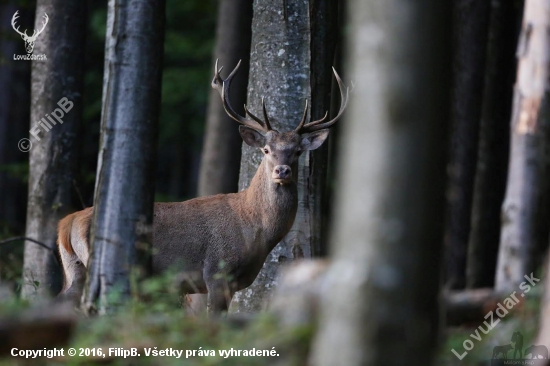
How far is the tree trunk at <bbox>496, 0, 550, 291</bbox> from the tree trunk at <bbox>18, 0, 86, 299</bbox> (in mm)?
5295

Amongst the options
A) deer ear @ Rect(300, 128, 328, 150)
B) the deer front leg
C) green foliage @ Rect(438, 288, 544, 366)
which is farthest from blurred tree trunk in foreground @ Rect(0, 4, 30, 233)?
green foliage @ Rect(438, 288, 544, 366)

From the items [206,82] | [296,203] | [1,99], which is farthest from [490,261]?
[1,99]

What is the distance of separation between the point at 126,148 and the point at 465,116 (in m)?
8.09

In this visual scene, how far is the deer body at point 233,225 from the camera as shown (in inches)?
346

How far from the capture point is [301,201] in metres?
9.18

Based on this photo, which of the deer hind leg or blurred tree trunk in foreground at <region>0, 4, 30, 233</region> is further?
blurred tree trunk in foreground at <region>0, 4, 30, 233</region>


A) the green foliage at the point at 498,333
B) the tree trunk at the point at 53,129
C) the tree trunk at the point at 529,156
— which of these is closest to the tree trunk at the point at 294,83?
the tree trunk at the point at 529,156

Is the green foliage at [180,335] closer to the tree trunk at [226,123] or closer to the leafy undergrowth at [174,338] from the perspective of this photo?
the leafy undergrowth at [174,338]

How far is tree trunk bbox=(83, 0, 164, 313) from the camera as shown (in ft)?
21.3

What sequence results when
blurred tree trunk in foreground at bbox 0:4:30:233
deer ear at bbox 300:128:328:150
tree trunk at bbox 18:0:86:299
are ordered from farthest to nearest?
blurred tree trunk in foreground at bbox 0:4:30:233, tree trunk at bbox 18:0:86:299, deer ear at bbox 300:128:328:150

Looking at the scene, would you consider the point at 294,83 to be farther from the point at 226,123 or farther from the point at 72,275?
the point at 226,123

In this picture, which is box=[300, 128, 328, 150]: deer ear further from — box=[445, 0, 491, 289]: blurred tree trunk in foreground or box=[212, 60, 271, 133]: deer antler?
box=[445, 0, 491, 289]: blurred tree trunk in foreground

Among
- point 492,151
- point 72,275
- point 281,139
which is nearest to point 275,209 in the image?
point 281,139

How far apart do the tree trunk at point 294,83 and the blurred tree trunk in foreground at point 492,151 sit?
480 centimetres
